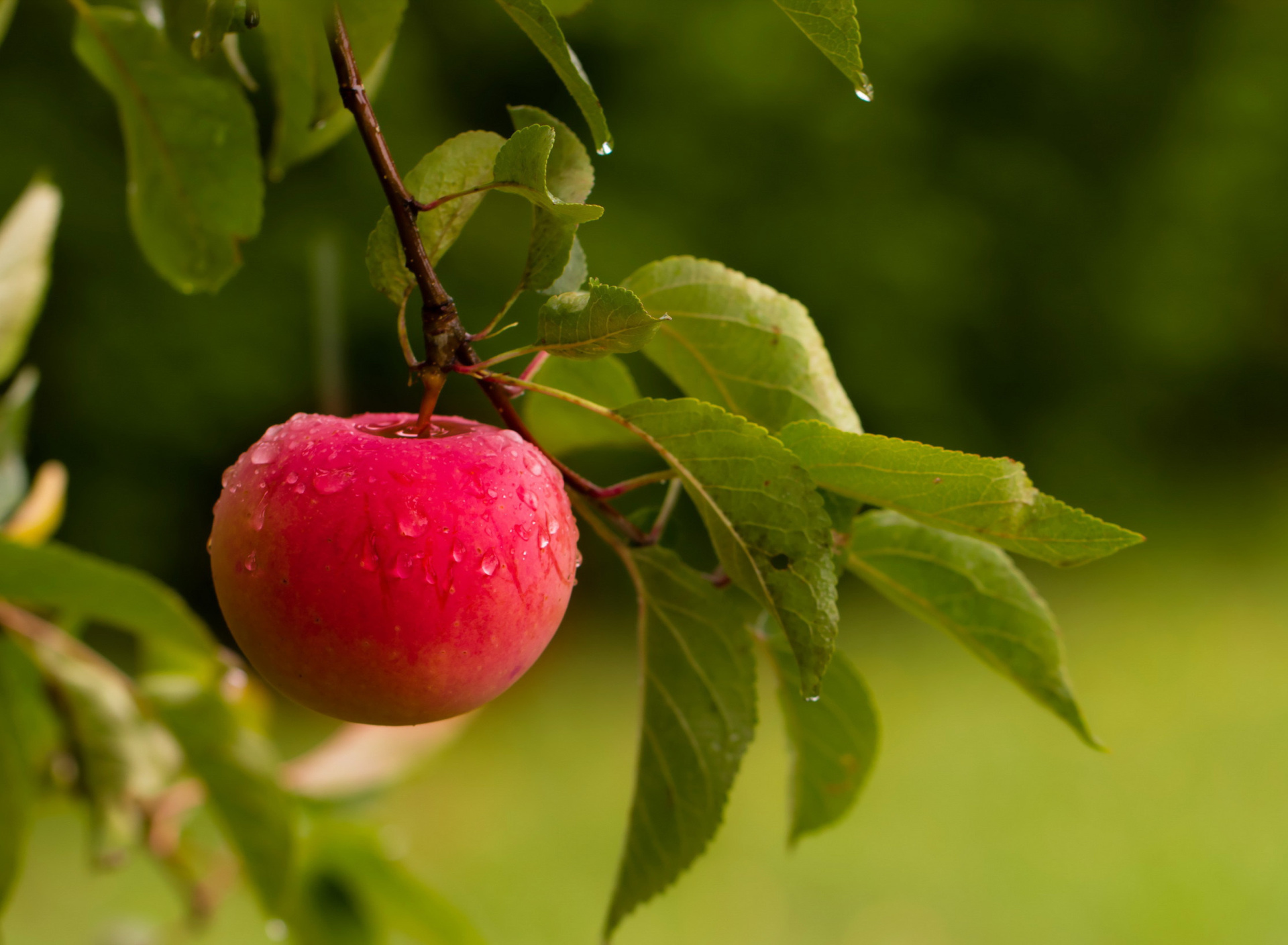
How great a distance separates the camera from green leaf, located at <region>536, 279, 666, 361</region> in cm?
33

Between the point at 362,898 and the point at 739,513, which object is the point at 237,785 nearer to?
the point at 362,898

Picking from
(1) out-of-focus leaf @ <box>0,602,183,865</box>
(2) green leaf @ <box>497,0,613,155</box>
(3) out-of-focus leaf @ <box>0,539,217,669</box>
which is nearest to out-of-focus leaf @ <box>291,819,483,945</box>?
(1) out-of-focus leaf @ <box>0,602,183,865</box>

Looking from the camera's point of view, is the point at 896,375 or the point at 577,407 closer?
the point at 577,407

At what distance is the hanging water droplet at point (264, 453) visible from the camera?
0.36 m

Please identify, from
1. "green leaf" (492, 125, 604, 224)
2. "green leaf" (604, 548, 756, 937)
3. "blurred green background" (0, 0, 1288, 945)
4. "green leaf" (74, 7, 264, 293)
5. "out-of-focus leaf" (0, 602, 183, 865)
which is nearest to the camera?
"green leaf" (492, 125, 604, 224)

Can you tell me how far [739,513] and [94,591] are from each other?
1.22 ft

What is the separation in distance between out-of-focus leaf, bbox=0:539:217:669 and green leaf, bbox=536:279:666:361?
0.30m

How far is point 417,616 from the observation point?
13.5 inches

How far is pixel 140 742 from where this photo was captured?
2.42 feet

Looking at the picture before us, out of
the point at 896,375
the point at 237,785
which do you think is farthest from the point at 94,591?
the point at 896,375

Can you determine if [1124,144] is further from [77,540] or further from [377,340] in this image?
[77,540]

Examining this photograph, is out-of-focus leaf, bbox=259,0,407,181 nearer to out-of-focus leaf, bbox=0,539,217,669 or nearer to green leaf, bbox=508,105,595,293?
green leaf, bbox=508,105,595,293

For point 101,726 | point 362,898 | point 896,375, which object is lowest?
point 896,375

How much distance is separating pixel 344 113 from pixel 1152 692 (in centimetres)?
252
